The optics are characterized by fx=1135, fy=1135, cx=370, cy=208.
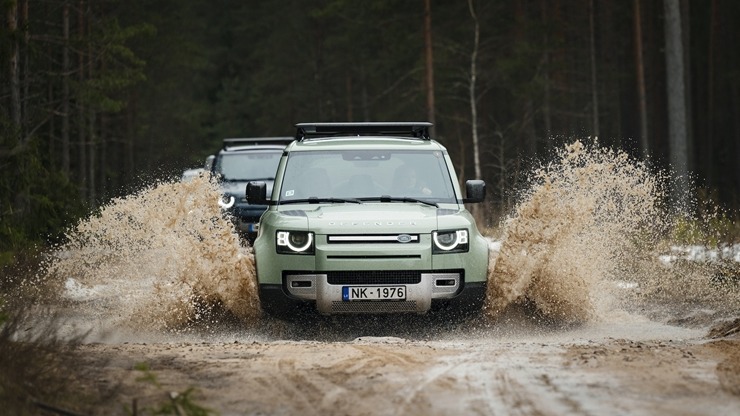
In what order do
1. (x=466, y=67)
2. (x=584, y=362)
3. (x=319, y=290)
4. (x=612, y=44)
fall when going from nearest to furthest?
(x=584, y=362) < (x=319, y=290) < (x=466, y=67) < (x=612, y=44)

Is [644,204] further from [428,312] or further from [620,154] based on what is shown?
[428,312]

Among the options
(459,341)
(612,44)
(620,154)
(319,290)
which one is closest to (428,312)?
(459,341)

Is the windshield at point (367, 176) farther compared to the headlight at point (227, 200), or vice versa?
the headlight at point (227, 200)

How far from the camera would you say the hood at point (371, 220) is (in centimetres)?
1005

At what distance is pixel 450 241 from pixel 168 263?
3.18 m

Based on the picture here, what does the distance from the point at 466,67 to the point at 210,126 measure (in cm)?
2999

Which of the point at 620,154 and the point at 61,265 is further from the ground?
the point at 620,154

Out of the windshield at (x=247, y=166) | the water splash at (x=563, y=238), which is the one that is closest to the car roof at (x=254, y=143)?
the windshield at (x=247, y=166)

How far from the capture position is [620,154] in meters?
13.3

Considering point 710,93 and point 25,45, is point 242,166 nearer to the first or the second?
point 25,45

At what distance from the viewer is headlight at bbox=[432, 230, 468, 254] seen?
10.1 metres

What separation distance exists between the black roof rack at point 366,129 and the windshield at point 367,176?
494 mm

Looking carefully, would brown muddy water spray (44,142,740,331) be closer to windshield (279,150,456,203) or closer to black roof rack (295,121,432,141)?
windshield (279,150,456,203)

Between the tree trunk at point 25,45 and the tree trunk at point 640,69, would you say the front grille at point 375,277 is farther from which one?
the tree trunk at point 640,69
